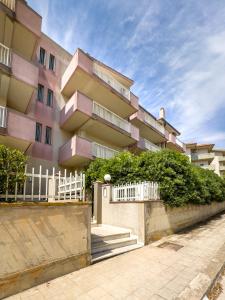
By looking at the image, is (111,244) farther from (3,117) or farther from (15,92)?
(15,92)

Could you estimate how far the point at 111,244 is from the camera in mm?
7258

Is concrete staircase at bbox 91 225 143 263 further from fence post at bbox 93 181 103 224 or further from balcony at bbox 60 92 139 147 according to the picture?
balcony at bbox 60 92 139 147

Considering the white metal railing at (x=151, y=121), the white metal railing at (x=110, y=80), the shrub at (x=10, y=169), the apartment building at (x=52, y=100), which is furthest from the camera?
the white metal railing at (x=151, y=121)

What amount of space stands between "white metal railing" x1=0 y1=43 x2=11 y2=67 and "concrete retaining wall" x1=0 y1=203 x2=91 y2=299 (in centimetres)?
914

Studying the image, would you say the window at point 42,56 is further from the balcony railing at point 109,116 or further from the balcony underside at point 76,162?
the balcony underside at point 76,162

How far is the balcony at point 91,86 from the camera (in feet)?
48.2

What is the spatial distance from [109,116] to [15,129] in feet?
25.7

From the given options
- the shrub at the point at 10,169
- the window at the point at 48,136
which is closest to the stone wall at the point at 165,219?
the shrub at the point at 10,169

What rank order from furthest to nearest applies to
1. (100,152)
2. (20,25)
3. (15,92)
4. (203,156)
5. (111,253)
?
(203,156) < (100,152) < (15,92) < (20,25) < (111,253)

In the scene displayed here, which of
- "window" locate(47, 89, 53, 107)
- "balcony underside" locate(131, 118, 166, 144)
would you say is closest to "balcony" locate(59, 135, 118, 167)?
"window" locate(47, 89, 53, 107)

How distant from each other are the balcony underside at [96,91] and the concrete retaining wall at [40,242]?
1197 cm

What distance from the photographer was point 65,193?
6.13 m

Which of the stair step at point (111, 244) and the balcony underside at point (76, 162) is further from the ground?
the balcony underside at point (76, 162)

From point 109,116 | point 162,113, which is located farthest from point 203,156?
point 109,116
